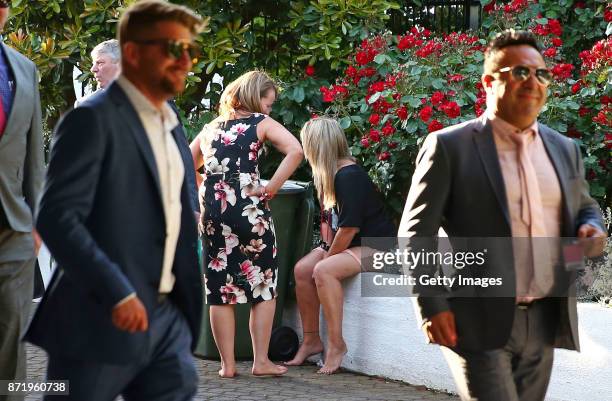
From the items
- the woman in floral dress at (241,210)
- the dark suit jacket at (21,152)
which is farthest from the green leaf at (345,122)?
the dark suit jacket at (21,152)

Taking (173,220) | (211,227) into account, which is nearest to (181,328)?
(173,220)

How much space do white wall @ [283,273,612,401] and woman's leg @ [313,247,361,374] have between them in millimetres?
122

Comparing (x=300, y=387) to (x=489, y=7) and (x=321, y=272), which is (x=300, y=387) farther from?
(x=489, y=7)

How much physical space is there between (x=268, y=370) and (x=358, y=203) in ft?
3.83

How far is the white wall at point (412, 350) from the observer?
259 inches

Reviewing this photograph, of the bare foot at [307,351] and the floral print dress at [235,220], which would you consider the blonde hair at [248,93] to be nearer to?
the floral print dress at [235,220]

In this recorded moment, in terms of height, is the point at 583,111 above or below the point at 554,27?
below

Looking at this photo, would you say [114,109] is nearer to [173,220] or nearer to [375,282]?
[173,220]

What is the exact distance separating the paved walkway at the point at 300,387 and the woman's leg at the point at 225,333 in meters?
0.09

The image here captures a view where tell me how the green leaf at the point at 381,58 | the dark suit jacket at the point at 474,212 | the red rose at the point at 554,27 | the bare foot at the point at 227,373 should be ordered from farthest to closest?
the red rose at the point at 554,27 < the green leaf at the point at 381,58 < the bare foot at the point at 227,373 < the dark suit jacket at the point at 474,212

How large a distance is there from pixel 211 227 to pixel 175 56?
14.2 ft

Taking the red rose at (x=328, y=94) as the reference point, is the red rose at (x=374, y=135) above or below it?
below

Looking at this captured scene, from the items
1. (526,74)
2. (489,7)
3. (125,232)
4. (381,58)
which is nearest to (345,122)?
(381,58)

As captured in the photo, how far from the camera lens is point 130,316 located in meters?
3.49
